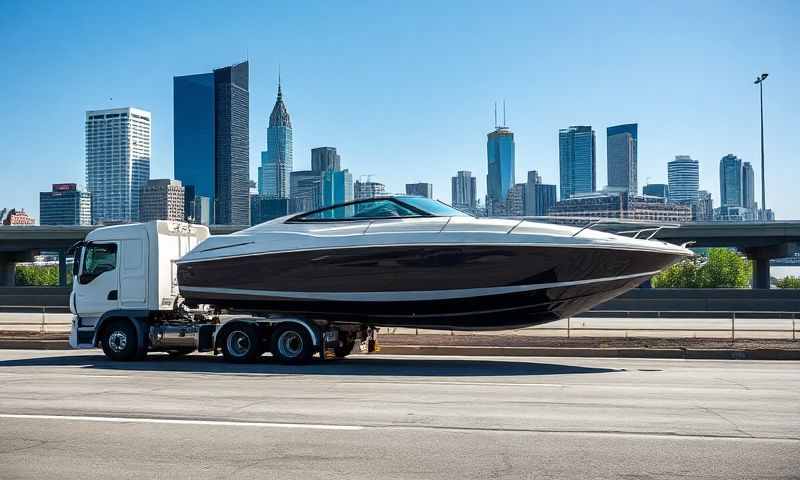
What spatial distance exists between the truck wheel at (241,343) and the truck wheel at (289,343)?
14.8 inches

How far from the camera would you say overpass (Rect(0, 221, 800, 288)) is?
6625 centimetres

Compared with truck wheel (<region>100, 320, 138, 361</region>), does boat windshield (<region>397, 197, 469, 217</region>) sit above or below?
above

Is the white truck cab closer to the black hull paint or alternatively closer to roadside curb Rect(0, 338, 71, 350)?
the black hull paint

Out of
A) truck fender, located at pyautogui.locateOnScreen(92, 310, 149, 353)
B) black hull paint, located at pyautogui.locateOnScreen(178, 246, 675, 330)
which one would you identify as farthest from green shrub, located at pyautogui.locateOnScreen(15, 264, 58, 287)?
black hull paint, located at pyautogui.locateOnScreen(178, 246, 675, 330)

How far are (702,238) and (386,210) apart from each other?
187 ft

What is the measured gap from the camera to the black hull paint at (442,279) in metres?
15.9

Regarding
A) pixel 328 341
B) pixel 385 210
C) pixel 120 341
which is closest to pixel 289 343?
pixel 328 341

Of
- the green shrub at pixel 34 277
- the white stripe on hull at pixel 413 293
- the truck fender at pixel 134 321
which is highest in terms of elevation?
the white stripe on hull at pixel 413 293

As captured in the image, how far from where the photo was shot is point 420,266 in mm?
16375

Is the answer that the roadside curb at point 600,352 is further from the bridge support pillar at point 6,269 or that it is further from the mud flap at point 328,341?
the bridge support pillar at point 6,269

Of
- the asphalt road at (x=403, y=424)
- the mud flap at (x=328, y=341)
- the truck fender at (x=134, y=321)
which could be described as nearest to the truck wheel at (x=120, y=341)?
the truck fender at (x=134, y=321)

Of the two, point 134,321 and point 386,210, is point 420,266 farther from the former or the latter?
point 134,321

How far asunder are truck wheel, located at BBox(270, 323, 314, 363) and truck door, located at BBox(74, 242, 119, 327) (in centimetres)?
429

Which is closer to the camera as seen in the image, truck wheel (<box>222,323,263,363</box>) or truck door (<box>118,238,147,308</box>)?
truck wheel (<box>222,323,263,363</box>)
